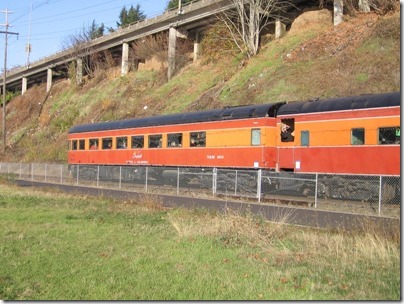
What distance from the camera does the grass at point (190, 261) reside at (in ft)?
20.7

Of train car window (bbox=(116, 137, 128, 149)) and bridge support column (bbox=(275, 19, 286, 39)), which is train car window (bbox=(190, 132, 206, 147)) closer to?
train car window (bbox=(116, 137, 128, 149))

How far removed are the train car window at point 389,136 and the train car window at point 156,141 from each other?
44.2 ft

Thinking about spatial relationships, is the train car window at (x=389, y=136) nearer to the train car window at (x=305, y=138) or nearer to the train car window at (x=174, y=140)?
the train car window at (x=305, y=138)

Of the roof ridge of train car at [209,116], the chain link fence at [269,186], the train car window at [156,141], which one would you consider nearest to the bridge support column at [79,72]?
the roof ridge of train car at [209,116]

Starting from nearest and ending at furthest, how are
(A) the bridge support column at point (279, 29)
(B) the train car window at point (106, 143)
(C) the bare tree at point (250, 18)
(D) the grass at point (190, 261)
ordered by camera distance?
(D) the grass at point (190, 261) < (B) the train car window at point (106, 143) < (C) the bare tree at point (250, 18) < (A) the bridge support column at point (279, 29)

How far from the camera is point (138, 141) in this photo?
98.4ft

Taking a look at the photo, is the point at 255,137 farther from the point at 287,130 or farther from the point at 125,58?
the point at 125,58

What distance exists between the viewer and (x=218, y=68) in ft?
151

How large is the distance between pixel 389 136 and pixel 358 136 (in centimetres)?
132

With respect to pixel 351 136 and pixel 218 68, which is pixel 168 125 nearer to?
pixel 351 136

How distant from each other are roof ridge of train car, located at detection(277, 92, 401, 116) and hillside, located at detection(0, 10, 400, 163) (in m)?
6.86

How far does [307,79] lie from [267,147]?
11.4 meters

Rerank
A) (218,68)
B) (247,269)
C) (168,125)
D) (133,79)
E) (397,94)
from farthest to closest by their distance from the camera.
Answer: (133,79)
(218,68)
(168,125)
(397,94)
(247,269)

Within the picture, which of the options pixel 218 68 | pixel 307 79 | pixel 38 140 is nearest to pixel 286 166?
pixel 307 79
